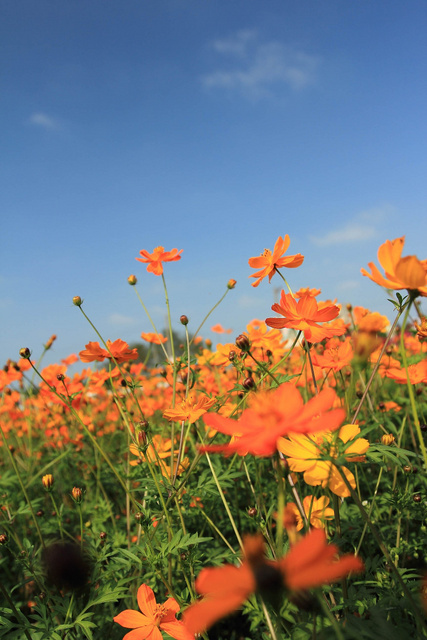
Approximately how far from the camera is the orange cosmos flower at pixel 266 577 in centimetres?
37

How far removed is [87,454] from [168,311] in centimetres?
172

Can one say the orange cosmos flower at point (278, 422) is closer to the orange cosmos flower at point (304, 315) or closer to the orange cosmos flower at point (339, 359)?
the orange cosmos flower at point (304, 315)

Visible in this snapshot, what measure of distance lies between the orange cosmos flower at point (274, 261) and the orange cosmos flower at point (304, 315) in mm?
296

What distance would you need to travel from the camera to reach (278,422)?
0.52 meters

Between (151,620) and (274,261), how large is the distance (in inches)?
39.7

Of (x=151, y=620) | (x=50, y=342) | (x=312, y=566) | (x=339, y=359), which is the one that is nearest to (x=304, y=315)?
(x=339, y=359)

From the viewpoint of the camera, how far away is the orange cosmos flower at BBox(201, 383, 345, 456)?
485 mm

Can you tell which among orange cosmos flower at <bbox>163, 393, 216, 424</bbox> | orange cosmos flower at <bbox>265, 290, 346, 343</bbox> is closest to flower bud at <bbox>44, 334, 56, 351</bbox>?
orange cosmos flower at <bbox>163, 393, 216, 424</bbox>

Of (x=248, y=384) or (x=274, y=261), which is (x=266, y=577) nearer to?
(x=248, y=384)

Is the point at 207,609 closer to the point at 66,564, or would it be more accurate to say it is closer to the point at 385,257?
the point at 66,564

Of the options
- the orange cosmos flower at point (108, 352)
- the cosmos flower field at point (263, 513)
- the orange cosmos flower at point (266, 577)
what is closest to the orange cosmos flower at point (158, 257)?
the cosmos flower field at point (263, 513)

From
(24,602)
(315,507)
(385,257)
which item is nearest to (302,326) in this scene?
(385,257)

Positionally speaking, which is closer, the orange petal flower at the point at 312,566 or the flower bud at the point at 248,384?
the orange petal flower at the point at 312,566

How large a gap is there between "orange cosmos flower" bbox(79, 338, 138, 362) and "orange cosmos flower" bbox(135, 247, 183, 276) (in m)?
0.39
